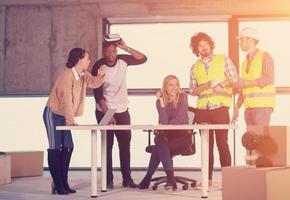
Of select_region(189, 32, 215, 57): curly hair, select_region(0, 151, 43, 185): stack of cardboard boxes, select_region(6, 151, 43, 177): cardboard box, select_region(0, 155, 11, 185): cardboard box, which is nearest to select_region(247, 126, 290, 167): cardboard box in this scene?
select_region(189, 32, 215, 57): curly hair

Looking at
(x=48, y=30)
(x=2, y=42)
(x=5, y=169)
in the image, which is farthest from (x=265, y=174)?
(x=2, y=42)

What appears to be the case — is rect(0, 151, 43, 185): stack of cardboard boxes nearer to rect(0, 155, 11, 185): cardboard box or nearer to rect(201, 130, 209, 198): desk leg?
rect(0, 155, 11, 185): cardboard box

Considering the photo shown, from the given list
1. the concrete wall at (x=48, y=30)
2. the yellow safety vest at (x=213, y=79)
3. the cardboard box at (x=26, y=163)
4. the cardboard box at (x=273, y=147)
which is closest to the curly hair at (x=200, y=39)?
the yellow safety vest at (x=213, y=79)

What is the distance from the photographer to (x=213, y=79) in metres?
5.57

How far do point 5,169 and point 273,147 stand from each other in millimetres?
3432

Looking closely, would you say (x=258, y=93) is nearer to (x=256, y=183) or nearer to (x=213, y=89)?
(x=213, y=89)

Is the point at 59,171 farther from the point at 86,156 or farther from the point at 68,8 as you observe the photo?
the point at 68,8

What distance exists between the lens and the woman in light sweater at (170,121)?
5590mm

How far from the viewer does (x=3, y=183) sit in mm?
6379

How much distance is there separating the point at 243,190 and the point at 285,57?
4.43m

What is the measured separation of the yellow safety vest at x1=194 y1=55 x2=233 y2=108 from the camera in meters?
5.49

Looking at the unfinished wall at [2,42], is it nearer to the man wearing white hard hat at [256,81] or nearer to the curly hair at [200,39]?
the curly hair at [200,39]

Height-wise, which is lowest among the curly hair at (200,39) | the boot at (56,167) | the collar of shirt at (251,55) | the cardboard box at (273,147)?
the boot at (56,167)

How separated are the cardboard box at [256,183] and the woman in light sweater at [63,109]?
67.8 inches
